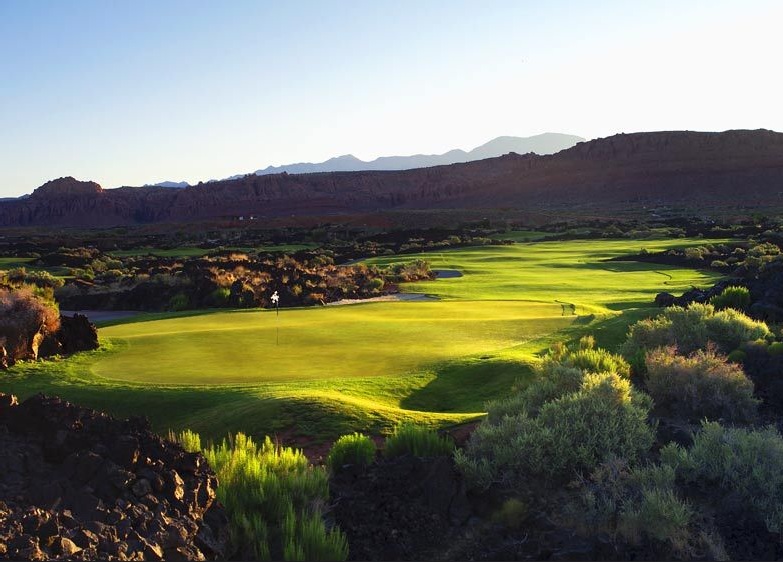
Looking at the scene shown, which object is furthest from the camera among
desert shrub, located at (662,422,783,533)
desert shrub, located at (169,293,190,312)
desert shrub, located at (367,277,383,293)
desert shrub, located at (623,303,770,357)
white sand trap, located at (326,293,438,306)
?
desert shrub, located at (367,277,383,293)

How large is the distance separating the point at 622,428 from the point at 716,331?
617 cm

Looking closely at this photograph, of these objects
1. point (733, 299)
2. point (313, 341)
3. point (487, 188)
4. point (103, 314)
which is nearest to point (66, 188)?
point (487, 188)

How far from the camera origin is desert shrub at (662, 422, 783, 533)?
5992mm

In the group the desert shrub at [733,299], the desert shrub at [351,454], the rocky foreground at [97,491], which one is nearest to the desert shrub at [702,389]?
the desert shrub at [351,454]

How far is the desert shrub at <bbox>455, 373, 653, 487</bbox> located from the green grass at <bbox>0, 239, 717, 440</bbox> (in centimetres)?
188

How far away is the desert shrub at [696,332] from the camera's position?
39.0 ft

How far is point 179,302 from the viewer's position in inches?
1065

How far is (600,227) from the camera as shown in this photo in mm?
69812

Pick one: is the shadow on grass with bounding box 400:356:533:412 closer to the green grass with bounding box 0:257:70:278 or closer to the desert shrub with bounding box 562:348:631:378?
the desert shrub with bounding box 562:348:631:378

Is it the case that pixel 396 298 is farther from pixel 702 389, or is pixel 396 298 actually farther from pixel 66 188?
pixel 66 188

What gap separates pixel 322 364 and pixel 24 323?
738cm

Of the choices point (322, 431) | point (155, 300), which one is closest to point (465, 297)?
point (155, 300)

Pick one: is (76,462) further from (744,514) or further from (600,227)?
(600,227)

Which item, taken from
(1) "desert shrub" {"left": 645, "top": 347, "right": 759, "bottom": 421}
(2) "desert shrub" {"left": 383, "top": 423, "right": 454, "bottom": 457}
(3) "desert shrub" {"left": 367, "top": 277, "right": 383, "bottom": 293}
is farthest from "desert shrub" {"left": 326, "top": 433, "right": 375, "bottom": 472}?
(3) "desert shrub" {"left": 367, "top": 277, "right": 383, "bottom": 293}
